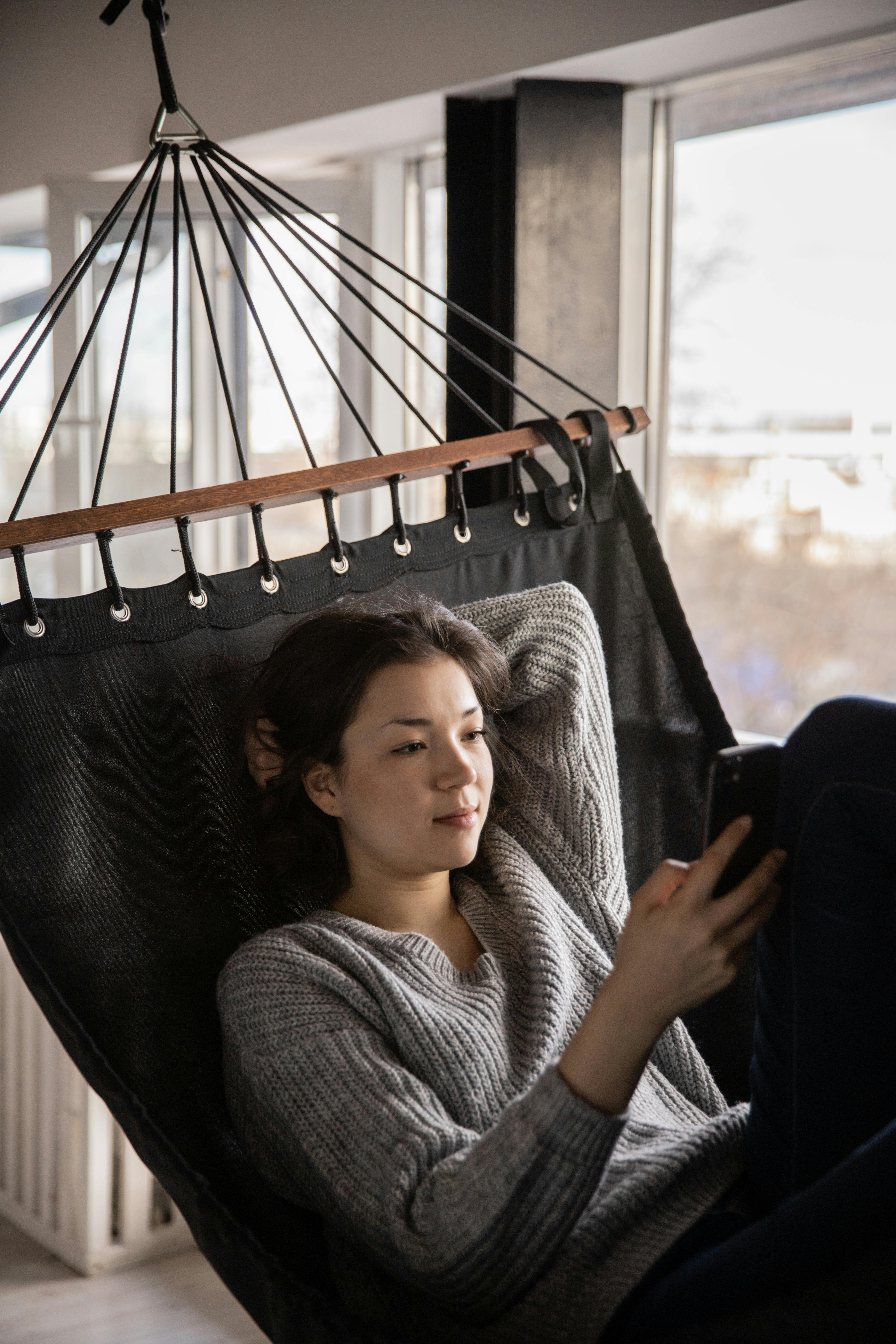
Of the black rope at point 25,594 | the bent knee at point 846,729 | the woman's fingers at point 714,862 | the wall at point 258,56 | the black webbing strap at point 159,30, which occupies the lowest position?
the woman's fingers at point 714,862

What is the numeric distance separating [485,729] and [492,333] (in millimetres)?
483

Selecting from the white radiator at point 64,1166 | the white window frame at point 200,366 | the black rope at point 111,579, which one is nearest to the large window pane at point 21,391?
the white window frame at point 200,366

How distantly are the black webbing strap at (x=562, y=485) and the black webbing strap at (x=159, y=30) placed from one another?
0.56 metres

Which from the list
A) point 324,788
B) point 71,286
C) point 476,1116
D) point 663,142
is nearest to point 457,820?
point 324,788

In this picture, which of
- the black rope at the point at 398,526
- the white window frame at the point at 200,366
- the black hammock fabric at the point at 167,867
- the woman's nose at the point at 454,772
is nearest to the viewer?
the black hammock fabric at the point at 167,867

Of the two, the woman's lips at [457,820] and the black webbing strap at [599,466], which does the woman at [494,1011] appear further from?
the black webbing strap at [599,466]

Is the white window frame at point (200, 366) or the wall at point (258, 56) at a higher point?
the wall at point (258, 56)

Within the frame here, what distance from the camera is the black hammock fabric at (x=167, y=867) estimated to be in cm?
111

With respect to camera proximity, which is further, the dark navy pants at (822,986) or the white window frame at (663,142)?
the white window frame at (663,142)

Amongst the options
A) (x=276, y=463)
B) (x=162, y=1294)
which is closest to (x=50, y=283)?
(x=276, y=463)

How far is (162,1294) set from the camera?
2.26m

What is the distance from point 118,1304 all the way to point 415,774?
1.53 m

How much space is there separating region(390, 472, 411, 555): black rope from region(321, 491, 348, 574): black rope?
0.07 meters

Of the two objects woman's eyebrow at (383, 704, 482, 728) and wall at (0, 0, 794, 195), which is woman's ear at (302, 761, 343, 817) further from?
wall at (0, 0, 794, 195)
